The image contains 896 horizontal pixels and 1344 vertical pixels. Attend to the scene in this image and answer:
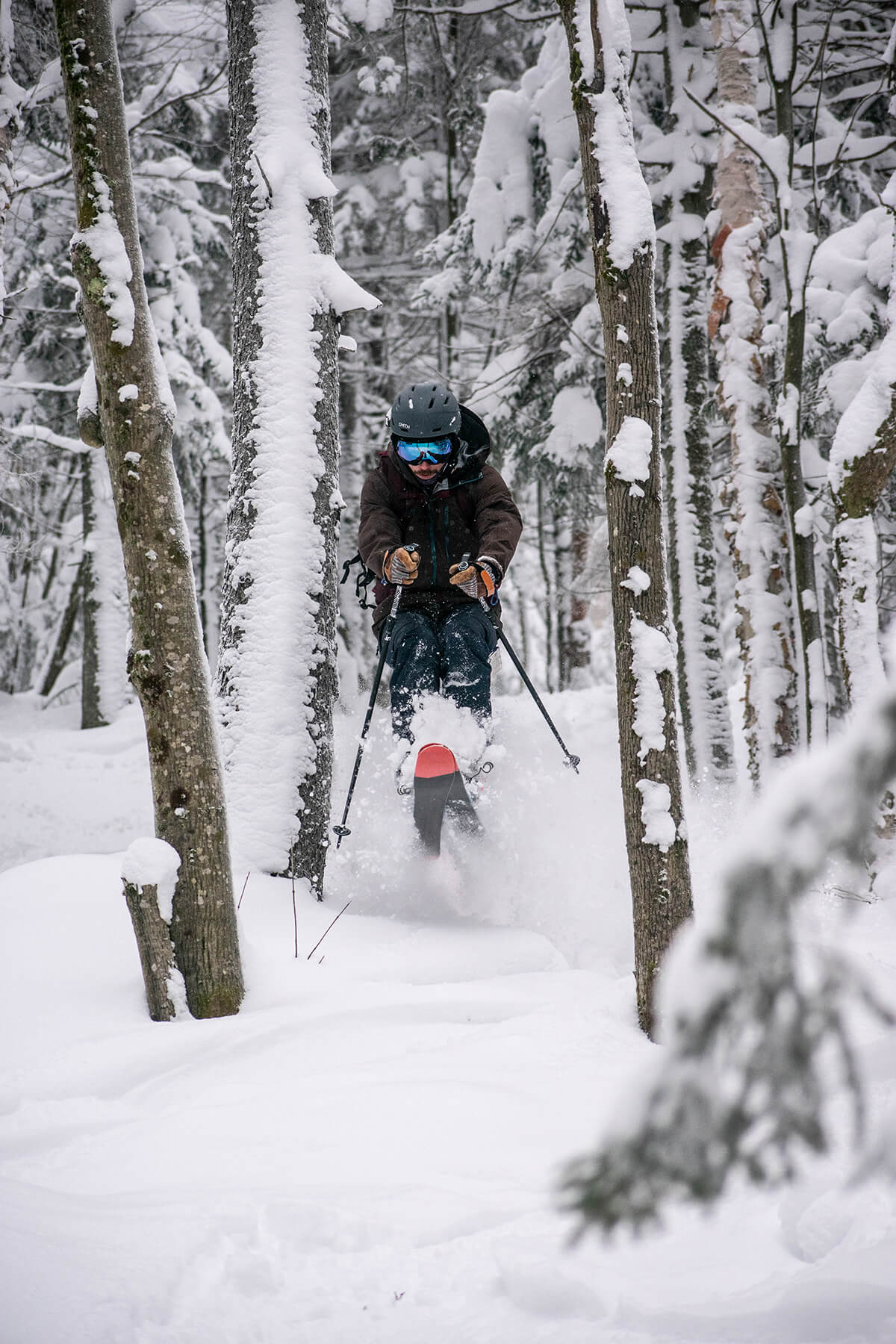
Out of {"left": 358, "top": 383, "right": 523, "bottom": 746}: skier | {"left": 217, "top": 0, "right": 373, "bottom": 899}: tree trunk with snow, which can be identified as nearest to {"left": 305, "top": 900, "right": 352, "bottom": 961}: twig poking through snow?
{"left": 217, "top": 0, "right": 373, "bottom": 899}: tree trunk with snow

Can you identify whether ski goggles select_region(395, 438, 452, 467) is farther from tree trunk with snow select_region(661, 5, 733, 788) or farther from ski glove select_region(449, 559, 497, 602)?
tree trunk with snow select_region(661, 5, 733, 788)

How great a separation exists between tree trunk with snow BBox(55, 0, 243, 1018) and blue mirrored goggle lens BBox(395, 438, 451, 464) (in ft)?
5.57

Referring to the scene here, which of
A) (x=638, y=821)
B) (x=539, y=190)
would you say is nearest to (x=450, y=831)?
(x=638, y=821)

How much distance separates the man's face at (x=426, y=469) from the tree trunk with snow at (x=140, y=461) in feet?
5.80

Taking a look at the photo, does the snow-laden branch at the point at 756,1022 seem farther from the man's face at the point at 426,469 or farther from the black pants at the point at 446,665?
the man's face at the point at 426,469

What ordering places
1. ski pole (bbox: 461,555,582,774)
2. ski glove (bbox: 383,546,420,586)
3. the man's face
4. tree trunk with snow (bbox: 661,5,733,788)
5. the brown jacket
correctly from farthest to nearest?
tree trunk with snow (bbox: 661,5,733,788) < the brown jacket < the man's face < ski glove (bbox: 383,546,420,586) < ski pole (bbox: 461,555,582,774)

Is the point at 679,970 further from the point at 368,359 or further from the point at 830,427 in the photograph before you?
the point at 368,359

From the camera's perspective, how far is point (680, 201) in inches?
306

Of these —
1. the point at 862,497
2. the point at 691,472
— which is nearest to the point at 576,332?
the point at 691,472

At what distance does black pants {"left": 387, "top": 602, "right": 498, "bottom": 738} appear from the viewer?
480 cm

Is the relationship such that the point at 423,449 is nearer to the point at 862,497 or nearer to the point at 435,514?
the point at 435,514

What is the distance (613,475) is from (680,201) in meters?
5.93

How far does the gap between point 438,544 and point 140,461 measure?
6.94 feet

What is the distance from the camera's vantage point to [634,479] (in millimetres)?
3225
